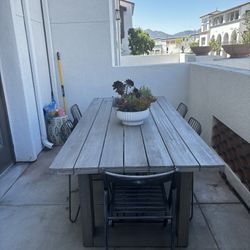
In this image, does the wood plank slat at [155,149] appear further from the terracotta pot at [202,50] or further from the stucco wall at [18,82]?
the terracotta pot at [202,50]

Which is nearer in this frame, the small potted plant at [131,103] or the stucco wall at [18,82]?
the small potted plant at [131,103]

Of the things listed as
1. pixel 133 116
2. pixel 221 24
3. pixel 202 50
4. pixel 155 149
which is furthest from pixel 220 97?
pixel 221 24

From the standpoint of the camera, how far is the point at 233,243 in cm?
195

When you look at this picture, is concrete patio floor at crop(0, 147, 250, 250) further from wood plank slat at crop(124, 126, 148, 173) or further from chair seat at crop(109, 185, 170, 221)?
wood plank slat at crop(124, 126, 148, 173)

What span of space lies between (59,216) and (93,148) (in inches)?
34.9

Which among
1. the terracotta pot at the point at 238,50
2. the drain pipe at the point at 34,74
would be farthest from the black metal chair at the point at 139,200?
the terracotta pot at the point at 238,50

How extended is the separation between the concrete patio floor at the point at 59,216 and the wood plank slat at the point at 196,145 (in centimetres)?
77

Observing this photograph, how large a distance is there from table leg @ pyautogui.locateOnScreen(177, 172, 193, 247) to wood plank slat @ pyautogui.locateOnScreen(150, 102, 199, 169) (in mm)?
138

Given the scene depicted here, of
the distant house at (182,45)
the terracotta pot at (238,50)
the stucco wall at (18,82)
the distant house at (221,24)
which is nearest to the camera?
the stucco wall at (18,82)

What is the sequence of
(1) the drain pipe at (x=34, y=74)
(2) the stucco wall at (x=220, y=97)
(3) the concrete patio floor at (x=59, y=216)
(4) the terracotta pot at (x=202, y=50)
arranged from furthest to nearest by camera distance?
(4) the terracotta pot at (x=202, y=50) → (1) the drain pipe at (x=34, y=74) → (2) the stucco wall at (x=220, y=97) → (3) the concrete patio floor at (x=59, y=216)

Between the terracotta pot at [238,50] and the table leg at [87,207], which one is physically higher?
the terracotta pot at [238,50]

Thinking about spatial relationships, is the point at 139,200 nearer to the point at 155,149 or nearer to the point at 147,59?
the point at 155,149

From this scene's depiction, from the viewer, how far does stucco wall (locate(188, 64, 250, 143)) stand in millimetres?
2420

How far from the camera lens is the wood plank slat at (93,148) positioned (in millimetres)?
1579
